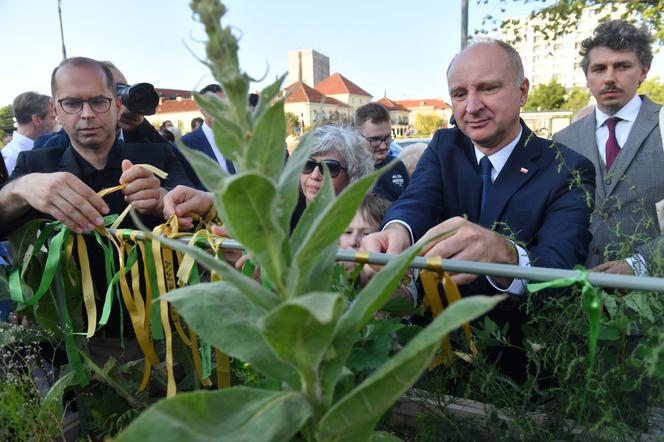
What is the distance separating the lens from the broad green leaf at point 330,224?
681 millimetres

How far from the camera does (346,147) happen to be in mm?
3408

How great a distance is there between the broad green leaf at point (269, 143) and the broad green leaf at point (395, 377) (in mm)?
294

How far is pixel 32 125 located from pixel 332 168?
5.28 m

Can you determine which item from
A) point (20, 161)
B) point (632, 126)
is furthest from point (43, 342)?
point (632, 126)

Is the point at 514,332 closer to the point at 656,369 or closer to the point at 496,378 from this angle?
the point at 496,378

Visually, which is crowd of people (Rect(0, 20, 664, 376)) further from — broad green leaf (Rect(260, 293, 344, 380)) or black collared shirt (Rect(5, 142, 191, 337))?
broad green leaf (Rect(260, 293, 344, 380))

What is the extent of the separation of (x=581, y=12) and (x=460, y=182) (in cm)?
1062

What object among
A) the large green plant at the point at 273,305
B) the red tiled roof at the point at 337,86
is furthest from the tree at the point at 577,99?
the large green plant at the point at 273,305

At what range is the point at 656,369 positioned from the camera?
103 cm

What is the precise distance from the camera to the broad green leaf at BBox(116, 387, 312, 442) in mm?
639

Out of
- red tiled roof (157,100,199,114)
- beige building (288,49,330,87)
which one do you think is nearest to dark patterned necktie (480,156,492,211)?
red tiled roof (157,100,199,114)

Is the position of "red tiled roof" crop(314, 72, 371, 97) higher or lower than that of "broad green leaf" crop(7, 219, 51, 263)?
higher

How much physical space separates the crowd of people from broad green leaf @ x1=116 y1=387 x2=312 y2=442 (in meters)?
0.46

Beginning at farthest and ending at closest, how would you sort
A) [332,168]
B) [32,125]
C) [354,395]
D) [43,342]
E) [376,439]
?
[32,125]
[332,168]
[43,342]
[376,439]
[354,395]
